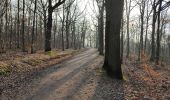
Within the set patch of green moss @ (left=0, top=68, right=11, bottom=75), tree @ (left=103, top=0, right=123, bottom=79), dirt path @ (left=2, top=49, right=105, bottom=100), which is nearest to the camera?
dirt path @ (left=2, top=49, right=105, bottom=100)

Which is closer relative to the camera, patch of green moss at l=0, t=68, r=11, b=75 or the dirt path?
the dirt path

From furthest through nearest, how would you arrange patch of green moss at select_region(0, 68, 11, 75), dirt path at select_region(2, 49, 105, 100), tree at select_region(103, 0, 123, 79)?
tree at select_region(103, 0, 123, 79), patch of green moss at select_region(0, 68, 11, 75), dirt path at select_region(2, 49, 105, 100)

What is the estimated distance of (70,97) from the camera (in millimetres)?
8891

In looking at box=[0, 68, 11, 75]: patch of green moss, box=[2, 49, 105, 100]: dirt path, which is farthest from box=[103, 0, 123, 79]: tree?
box=[0, 68, 11, 75]: patch of green moss

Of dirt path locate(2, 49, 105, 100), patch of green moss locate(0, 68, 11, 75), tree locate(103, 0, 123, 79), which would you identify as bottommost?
dirt path locate(2, 49, 105, 100)

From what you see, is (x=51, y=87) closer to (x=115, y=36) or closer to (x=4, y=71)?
(x=4, y=71)

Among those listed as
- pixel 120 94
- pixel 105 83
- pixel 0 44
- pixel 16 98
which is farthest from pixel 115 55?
pixel 0 44

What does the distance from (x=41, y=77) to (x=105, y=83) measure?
312cm

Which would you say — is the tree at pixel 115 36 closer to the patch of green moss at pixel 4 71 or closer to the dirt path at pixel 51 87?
the dirt path at pixel 51 87

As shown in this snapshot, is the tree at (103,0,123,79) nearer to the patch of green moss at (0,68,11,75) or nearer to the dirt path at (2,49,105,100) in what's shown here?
the dirt path at (2,49,105,100)

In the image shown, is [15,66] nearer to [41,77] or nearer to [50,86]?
[41,77]

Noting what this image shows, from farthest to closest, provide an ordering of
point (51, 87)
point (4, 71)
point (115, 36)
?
point (115, 36) → point (4, 71) → point (51, 87)

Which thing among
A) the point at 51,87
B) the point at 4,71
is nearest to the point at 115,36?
the point at 51,87

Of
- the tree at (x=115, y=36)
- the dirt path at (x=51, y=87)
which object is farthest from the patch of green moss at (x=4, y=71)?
the tree at (x=115, y=36)
